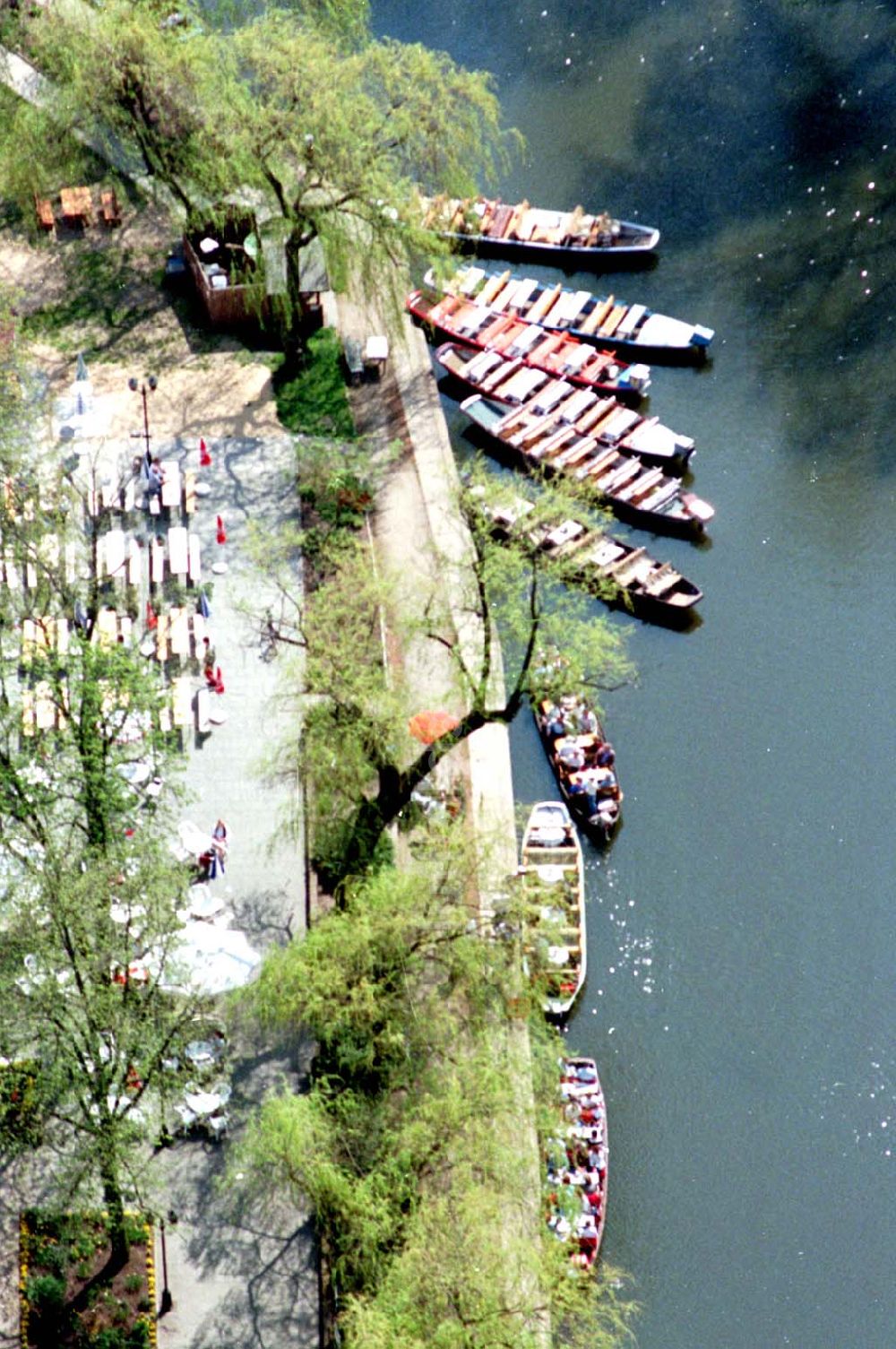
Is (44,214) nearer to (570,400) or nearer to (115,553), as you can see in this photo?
(115,553)

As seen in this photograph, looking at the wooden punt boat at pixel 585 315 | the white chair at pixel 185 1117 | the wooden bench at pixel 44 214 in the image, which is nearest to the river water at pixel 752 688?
the wooden punt boat at pixel 585 315

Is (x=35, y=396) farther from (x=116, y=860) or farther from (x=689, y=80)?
(x=689, y=80)

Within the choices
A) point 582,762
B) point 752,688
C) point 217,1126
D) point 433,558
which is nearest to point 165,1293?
point 217,1126

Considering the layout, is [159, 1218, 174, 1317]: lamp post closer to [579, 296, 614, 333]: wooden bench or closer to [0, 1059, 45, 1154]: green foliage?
[0, 1059, 45, 1154]: green foliage

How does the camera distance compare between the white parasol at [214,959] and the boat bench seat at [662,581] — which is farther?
the boat bench seat at [662,581]

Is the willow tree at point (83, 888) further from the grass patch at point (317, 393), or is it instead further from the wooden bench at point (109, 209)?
the wooden bench at point (109, 209)

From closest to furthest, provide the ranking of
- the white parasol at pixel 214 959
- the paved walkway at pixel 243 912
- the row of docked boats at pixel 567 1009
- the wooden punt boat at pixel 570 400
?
the paved walkway at pixel 243 912 → the row of docked boats at pixel 567 1009 → the white parasol at pixel 214 959 → the wooden punt boat at pixel 570 400
